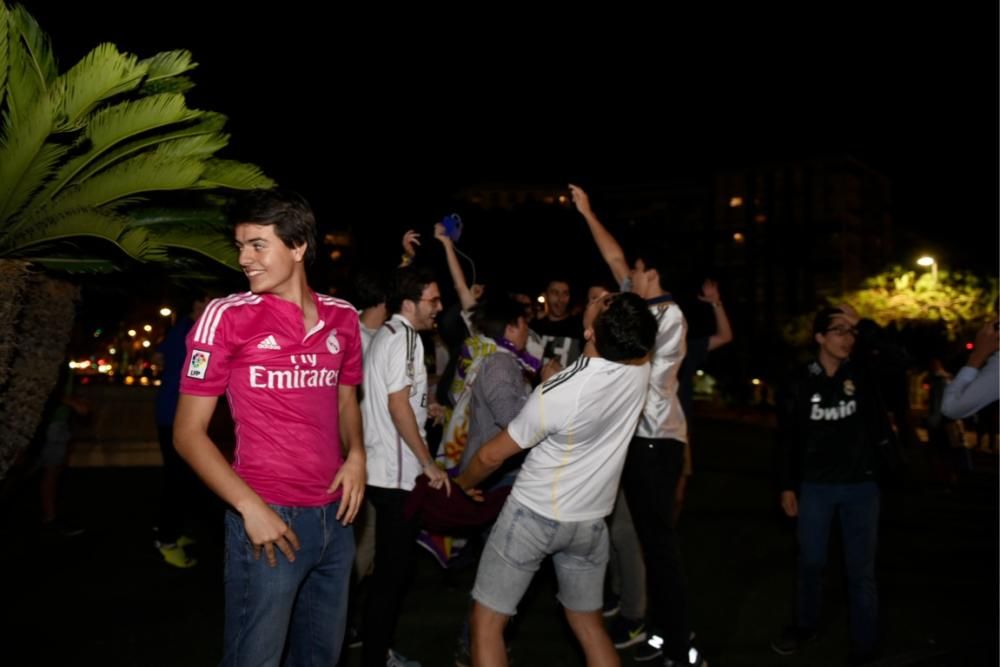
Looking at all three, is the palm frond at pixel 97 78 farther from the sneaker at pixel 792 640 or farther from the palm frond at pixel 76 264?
the sneaker at pixel 792 640

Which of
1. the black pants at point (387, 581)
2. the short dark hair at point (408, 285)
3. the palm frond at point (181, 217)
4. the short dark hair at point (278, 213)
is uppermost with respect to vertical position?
the palm frond at point (181, 217)

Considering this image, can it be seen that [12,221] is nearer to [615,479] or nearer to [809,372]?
[615,479]

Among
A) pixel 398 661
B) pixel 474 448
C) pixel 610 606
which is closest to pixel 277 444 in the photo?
pixel 474 448

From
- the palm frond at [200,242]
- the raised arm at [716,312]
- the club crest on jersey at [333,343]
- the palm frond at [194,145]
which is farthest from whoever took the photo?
the raised arm at [716,312]

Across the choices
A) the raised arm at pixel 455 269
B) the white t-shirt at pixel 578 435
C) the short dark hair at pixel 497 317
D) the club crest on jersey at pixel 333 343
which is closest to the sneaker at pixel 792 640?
the white t-shirt at pixel 578 435

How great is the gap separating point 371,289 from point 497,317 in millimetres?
788

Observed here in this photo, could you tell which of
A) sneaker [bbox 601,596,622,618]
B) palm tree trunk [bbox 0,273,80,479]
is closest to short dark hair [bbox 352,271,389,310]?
palm tree trunk [bbox 0,273,80,479]

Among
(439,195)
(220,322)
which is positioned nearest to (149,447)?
(220,322)

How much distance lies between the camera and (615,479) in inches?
146

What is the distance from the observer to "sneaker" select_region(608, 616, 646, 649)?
518 cm

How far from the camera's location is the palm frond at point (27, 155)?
3.22m

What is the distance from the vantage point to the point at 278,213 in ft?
9.04

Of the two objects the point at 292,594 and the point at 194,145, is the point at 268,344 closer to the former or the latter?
the point at 292,594

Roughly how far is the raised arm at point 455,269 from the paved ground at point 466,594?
208 cm
